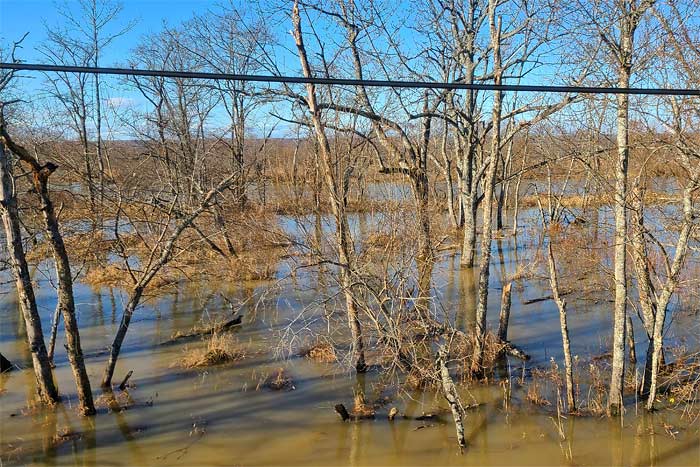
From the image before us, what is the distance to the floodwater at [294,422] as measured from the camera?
7.43 m

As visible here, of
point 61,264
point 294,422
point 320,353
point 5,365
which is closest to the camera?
point 61,264

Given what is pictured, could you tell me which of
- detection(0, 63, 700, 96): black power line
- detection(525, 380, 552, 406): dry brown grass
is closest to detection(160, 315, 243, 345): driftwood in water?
detection(525, 380, 552, 406): dry brown grass

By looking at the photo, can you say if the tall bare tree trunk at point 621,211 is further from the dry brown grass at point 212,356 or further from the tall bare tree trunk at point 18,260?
the tall bare tree trunk at point 18,260

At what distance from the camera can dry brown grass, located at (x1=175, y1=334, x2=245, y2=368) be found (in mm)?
10656

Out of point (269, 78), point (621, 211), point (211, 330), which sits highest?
point (269, 78)

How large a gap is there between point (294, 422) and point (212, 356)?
118 inches

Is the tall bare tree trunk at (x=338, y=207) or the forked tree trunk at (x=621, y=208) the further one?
the tall bare tree trunk at (x=338, y=207)

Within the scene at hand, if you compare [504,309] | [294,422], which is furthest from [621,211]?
[294,422]

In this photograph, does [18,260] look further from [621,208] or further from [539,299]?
[539,299]

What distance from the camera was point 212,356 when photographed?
10766 millimetres

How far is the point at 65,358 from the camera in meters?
11.0

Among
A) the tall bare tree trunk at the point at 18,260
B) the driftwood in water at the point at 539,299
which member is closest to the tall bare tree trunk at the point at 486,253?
the driftwood in water at the point at 539,299

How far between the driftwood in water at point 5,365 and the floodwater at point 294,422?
0.19 m

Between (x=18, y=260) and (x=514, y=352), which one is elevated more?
(x=18, y=260)
